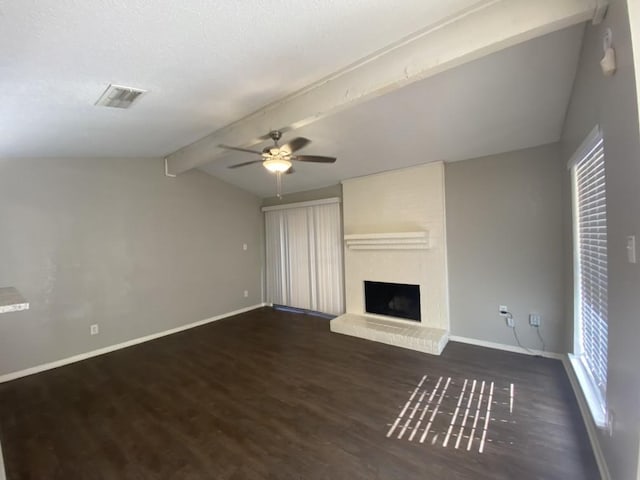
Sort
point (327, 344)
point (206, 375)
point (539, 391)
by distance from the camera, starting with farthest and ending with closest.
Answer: point (327, 344) < point (206, 375) < point (539, 391)

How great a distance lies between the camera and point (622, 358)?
56.8 inches

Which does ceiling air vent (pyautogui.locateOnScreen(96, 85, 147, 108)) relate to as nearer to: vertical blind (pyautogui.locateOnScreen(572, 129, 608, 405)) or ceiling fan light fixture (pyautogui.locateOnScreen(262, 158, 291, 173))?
ceiling fan light fixture (pyautogui.locateOnScreen(262, 158, 291, 173))

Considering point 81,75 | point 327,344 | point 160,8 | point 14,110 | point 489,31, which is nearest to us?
point 160,8

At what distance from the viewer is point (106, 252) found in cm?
402

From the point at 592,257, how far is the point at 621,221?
100cm

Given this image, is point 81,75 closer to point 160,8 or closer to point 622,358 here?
point 160,8

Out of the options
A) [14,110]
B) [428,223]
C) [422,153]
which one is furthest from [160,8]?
[428,223]

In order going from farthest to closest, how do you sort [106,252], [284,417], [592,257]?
[106,252], [284,417], [592,257]

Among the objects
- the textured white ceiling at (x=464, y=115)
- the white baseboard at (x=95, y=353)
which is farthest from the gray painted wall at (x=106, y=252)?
the textured white ceiling at (x=464, y=115)

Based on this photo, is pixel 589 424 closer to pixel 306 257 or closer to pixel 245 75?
pixel 245 75

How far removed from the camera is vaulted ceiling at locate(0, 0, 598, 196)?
1.46m

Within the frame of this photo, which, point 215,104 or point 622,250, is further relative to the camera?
point 215,104

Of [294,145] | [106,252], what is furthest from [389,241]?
[106,252]

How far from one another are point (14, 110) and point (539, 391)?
488 centimetres
